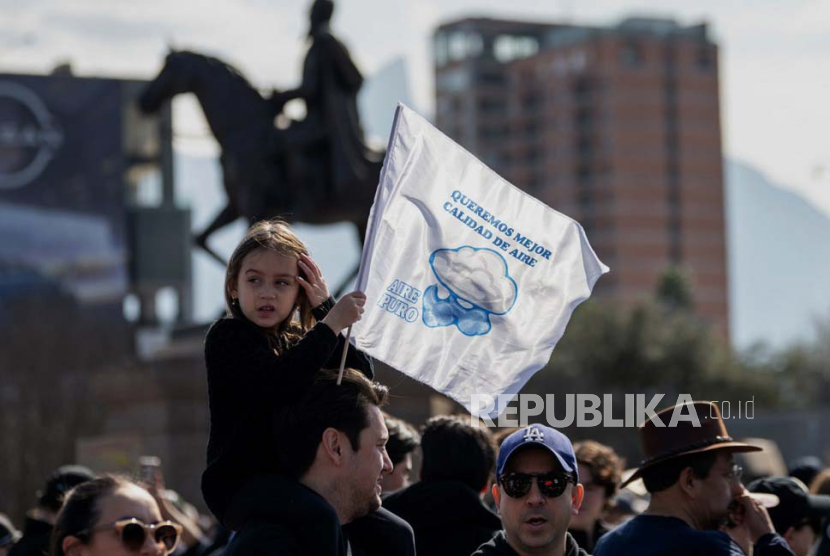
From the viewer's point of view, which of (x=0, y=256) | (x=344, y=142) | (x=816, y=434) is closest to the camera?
(x=344, y=142)

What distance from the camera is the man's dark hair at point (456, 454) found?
5.95m

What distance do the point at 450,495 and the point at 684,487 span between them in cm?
95

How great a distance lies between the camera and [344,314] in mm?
4363

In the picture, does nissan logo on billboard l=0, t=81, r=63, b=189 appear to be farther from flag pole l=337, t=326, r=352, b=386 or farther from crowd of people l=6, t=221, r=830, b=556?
flag pole l=337, t=326, r=352, b=386

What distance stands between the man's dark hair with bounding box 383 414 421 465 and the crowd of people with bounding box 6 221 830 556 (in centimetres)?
22

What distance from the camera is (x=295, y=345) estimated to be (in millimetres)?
4293

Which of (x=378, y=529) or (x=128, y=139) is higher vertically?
(x=128, y=139)

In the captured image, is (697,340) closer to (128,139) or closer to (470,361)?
(128,139)

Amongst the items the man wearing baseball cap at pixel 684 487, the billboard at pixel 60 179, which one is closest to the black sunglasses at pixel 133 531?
the man wearing baseball cap at pixel 684 487

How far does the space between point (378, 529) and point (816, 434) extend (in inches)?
1441

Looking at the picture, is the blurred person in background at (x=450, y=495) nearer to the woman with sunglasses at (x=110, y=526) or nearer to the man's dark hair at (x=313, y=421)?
the woman with sunglasses at (x=110, y=526)

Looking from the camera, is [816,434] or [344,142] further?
[816,434]

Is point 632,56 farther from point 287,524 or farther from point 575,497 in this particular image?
point 287,524

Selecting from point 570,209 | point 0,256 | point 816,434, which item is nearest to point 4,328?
point 0,256
